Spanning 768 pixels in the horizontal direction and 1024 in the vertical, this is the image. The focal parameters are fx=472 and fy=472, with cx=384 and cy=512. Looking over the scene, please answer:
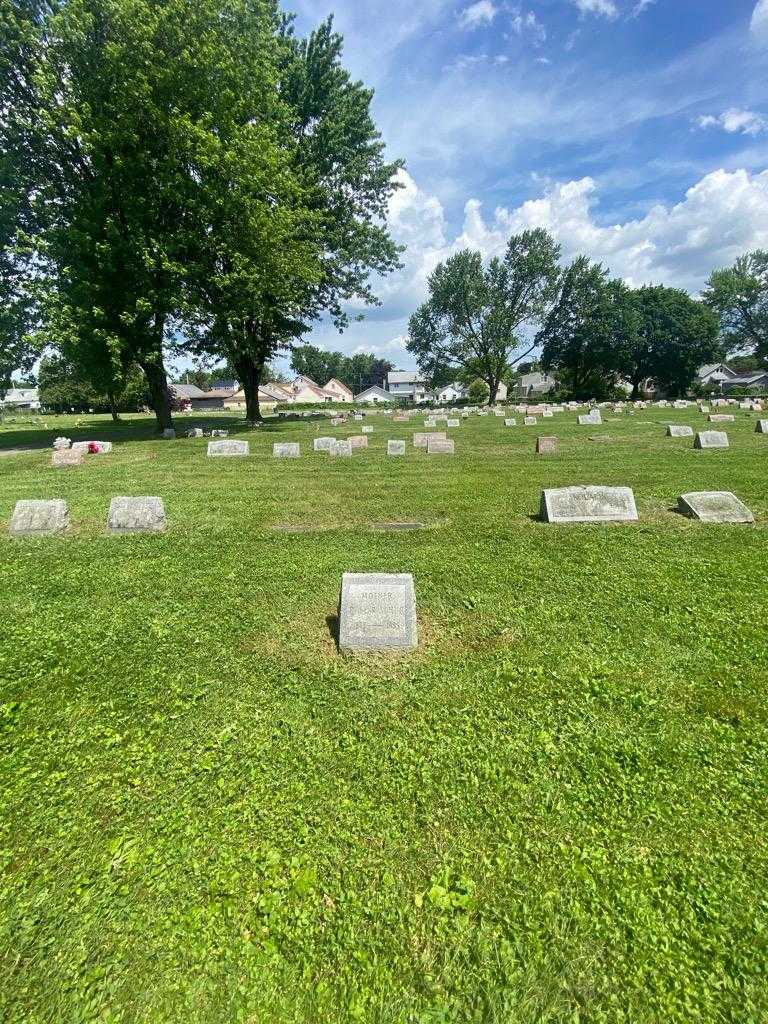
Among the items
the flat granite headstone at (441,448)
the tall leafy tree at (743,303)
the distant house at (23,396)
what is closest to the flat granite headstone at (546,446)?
the flat granite headstone at (441,448)

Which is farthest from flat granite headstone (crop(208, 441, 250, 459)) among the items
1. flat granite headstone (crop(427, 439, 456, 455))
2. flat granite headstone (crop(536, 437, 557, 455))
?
flat granite headstone (crop(536, 437, 557, 455))

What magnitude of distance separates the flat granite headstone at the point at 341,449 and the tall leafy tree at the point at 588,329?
5309 cm

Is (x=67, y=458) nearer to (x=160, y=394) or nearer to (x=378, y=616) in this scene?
(x=160, y=394)

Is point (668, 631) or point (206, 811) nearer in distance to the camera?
point (206, 811)

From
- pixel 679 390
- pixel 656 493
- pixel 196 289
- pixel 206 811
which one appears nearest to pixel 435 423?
pixel 196 289

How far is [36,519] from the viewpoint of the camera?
7500mm

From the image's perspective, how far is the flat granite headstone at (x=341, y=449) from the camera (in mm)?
15551

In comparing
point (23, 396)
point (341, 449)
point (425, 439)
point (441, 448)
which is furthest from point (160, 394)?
point (23, 396)

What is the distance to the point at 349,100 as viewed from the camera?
2752 centimetres

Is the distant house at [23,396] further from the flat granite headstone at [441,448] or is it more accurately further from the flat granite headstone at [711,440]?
the flat granite headstone at [711,440]

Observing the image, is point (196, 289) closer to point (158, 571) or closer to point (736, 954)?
point (158, 571)

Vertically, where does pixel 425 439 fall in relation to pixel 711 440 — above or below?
above

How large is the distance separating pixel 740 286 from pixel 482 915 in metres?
89.5

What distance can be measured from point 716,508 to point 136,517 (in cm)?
929
